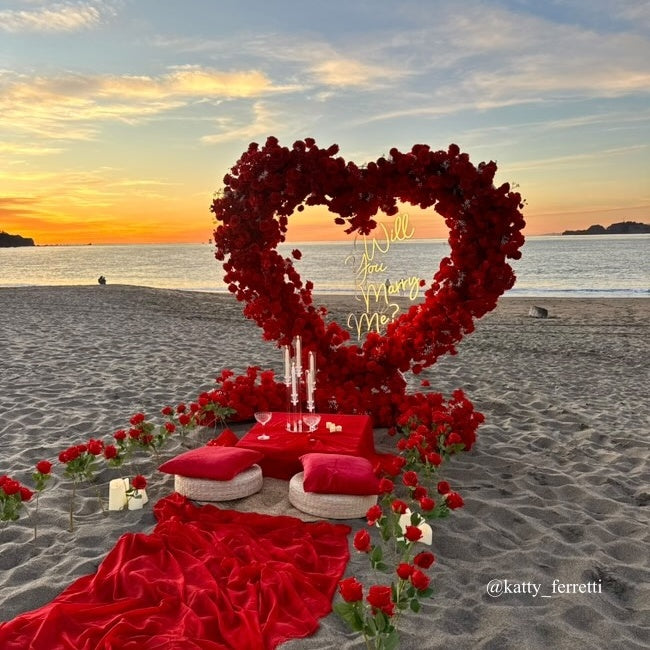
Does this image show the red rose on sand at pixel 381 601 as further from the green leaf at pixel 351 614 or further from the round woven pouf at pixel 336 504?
the round woven pouf at pixel 336 504

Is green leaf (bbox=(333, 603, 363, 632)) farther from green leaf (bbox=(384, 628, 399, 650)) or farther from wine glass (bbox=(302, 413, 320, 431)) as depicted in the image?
wine glass (bbox=(302, 413, 320, 431))

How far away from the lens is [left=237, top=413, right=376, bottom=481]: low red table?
520 centimetres

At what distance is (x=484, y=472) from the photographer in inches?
219

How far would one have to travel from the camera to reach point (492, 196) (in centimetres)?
586

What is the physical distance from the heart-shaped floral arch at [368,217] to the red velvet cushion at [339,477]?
2051 mm

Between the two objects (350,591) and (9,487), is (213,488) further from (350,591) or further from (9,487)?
(350,591)

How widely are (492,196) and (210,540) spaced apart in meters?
4.03

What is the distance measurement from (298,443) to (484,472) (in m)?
1.76

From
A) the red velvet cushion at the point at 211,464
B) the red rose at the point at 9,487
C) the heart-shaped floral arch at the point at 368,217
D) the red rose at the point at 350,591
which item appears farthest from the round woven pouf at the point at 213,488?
the red rose at the point at 350,591

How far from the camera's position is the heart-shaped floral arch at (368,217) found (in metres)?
5.93

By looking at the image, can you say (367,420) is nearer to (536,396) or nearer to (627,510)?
(627,510)

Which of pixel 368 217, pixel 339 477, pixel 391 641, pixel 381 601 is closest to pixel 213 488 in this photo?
pixel 339 477

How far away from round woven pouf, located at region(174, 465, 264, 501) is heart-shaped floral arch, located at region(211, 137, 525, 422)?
2.02m

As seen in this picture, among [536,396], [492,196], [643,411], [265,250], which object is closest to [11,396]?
[265,250]
